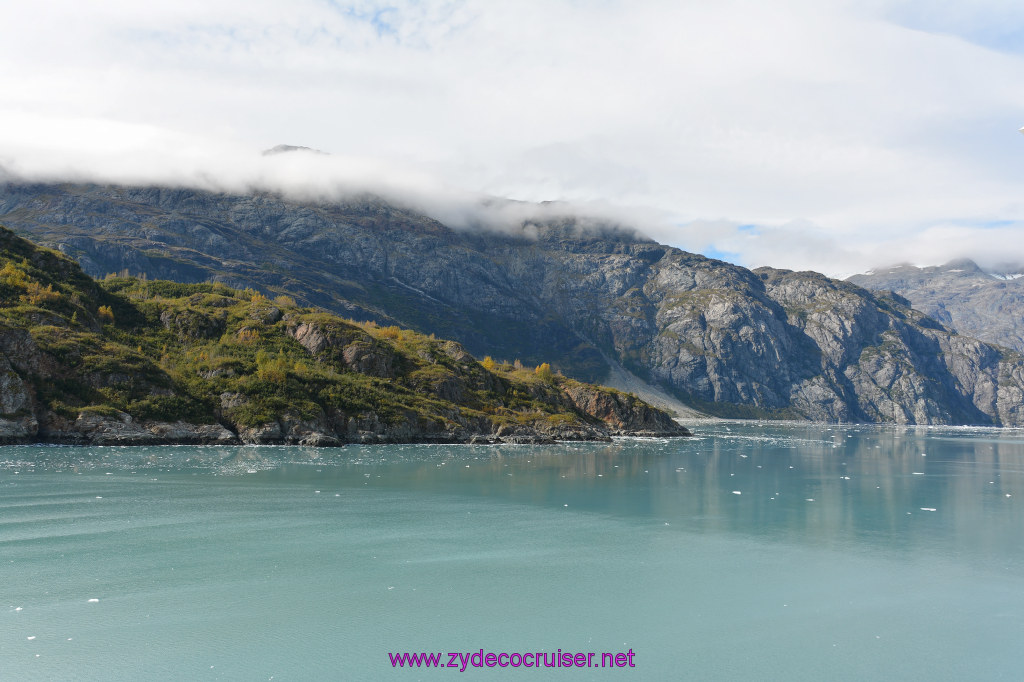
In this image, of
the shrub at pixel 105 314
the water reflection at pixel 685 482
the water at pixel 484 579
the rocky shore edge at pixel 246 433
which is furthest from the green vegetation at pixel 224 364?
the water at pixel 484 579

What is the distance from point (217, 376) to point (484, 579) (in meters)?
71.8

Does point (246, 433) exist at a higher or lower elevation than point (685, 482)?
higher

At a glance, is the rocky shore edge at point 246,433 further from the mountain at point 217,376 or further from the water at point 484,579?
the water at point 484,579

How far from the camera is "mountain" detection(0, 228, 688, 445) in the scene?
68938 mm

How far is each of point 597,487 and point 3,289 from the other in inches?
3030

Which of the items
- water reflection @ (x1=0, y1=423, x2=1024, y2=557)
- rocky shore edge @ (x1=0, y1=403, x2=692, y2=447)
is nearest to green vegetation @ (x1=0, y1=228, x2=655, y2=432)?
rocky shore edge @ (x1=0, y1=403, x2=692, y2=447)

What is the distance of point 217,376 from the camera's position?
84.2 meters

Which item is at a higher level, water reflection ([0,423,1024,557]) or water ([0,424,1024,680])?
water ([0,424,1024,680])

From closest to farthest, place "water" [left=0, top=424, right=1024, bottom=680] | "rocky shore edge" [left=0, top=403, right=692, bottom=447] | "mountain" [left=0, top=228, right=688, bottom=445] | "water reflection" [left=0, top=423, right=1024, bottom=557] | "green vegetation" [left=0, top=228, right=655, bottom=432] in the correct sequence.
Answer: "water" [left=0, top=424, right=1024, bottom=680] → "water reflection" [left=0, top=423, right=1024, bottom=557] → "rocky shore edge" [left=0, top=403, right=692, bottom=447] → "mountain" [left=0, top=228, right=688, bottom=445] → "green vegetation" [left=0, top=228, right=655, bottom=432]

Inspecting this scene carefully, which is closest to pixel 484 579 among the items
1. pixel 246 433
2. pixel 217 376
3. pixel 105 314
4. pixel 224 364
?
pixel 246 433

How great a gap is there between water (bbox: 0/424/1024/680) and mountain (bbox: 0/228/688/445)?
2463 cm

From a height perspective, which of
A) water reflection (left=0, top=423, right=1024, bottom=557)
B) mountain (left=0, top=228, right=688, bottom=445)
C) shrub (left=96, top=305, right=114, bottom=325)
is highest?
shrub (left=96, top=305, right=114, bottom=325)

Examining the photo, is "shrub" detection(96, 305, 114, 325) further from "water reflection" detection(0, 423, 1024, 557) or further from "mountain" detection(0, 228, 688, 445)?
"water reflection" detection(0, 423, 1024, 557)

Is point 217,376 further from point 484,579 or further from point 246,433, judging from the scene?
point 484,579
